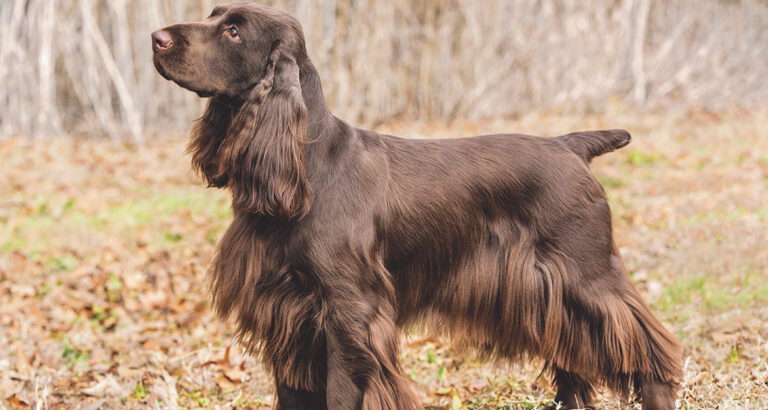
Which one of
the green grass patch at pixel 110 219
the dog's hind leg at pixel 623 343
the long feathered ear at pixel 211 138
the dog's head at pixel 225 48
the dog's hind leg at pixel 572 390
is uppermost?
the dog's head at pixel 225 48

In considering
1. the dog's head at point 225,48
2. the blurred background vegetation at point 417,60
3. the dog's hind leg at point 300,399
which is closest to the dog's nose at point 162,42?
the dog's head at point 225,48

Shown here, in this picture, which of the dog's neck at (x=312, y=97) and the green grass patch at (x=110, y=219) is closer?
the dog's neck at (x=312, y=97)

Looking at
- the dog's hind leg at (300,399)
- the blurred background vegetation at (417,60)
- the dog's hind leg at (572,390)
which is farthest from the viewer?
the blurred background vegetation at (417,60)

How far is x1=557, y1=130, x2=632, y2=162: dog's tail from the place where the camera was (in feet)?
10.9

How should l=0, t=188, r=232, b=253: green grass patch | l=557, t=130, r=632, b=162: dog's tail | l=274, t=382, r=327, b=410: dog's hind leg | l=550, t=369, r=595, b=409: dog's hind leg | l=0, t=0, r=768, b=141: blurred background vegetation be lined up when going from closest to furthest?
l=274, t=382, r=327, b=410: dog's hind leg → l=557, t=130, r=632, b=162: dog's tail → l=550, t=369, r=595, b=409: dog's hind leg → l=0, t=188, r=232, b=253: green grass patch → l=0, t=0, r=768, b=141: blurred background vegetation

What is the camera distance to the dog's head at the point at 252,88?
2588 millimetres

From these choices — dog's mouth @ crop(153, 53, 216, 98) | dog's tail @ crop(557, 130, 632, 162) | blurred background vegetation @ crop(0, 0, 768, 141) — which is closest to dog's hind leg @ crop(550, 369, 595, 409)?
dog's tail @ crop(557, 130, 632, 162)

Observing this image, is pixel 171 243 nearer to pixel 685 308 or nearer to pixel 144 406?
pixel 144 406

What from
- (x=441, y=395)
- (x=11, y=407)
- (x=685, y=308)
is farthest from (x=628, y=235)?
(x=11, y=407)

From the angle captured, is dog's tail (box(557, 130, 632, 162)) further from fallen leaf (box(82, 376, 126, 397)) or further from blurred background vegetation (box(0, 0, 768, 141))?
blurred background vegetation (box(0, 0, 768, 141))

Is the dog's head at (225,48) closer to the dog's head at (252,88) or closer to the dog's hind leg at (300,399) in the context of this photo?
the dog's head at (252,88)

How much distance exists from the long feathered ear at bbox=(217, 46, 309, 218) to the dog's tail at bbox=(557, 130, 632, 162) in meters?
1.28

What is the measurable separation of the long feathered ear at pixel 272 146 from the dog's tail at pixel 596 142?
128 centimetres

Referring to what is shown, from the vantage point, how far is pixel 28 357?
4.34 meters
